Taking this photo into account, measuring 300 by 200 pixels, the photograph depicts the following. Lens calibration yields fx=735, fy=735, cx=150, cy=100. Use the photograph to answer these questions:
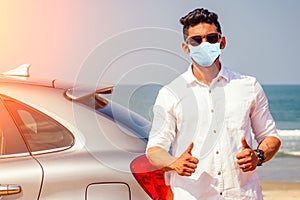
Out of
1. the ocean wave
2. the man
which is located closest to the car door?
the man

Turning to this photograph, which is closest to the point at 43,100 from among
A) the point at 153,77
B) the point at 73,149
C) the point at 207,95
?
the point at 73,149

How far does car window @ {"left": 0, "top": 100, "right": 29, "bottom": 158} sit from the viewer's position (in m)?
3.92

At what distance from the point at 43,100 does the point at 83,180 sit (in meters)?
0.54

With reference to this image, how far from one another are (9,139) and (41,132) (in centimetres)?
18

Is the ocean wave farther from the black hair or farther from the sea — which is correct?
the black hair

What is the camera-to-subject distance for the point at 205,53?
3197 mm

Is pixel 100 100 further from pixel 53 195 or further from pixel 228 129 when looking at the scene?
pixel 228 129

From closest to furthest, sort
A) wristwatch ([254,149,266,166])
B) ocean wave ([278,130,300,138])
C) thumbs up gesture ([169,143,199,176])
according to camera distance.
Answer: thumbs up gesture ([169,143,199,176]), wristwatch ([254,149,266,166]), ocean wave ([278,130,300,138])

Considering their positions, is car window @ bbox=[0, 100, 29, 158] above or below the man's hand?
below

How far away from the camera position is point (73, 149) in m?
3.91

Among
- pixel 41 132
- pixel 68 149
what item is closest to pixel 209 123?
pixel 68 149

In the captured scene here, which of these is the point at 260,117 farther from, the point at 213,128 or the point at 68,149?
the point at 68,149

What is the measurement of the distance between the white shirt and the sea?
0.30 metres

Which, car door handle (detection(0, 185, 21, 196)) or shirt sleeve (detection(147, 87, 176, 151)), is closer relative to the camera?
shirt sleeve (detection(147, 87, 176, 151))
